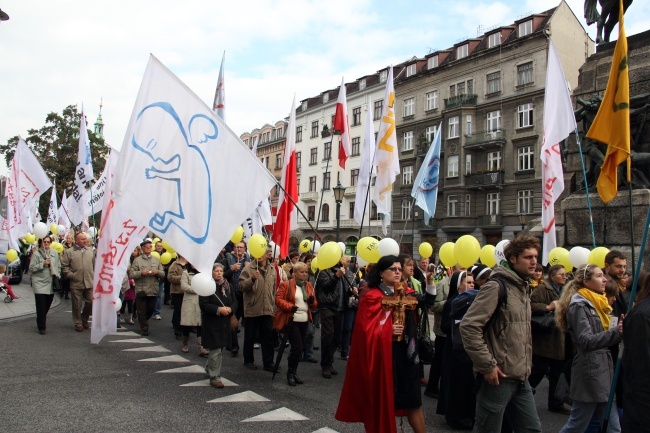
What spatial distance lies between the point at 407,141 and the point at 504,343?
44036mm

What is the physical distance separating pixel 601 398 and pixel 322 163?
5406 centimetres

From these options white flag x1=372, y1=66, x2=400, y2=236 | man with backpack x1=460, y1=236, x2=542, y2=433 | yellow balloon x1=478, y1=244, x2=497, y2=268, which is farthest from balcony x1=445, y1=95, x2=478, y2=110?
man with backpack x1=460, y1=236, x2=542, y2=433

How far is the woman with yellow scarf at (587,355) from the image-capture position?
4.16 meters

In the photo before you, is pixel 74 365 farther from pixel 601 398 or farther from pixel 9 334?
pixel 601 398

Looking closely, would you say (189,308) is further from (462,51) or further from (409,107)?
(409,107)

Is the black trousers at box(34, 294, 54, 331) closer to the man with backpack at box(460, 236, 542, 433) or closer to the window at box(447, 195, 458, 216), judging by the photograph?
the man with backpack at box(460, 236, 542, 433)

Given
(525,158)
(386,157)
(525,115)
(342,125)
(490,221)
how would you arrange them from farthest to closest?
(490,221)
(525,115)
(525,158)
(342,125)
(386,157)

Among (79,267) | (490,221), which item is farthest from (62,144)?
(79,267)

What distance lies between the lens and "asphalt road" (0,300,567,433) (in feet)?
16.6

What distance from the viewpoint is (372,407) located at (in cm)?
416

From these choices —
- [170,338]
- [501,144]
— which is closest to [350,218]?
[501,144]

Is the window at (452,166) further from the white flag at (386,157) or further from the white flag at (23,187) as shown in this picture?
the white flag at (23,187)

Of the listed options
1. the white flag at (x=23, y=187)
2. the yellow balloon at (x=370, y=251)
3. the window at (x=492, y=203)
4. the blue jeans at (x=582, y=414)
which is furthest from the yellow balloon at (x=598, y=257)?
the window at (x=492, y=203)

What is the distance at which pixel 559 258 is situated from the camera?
7984mm
